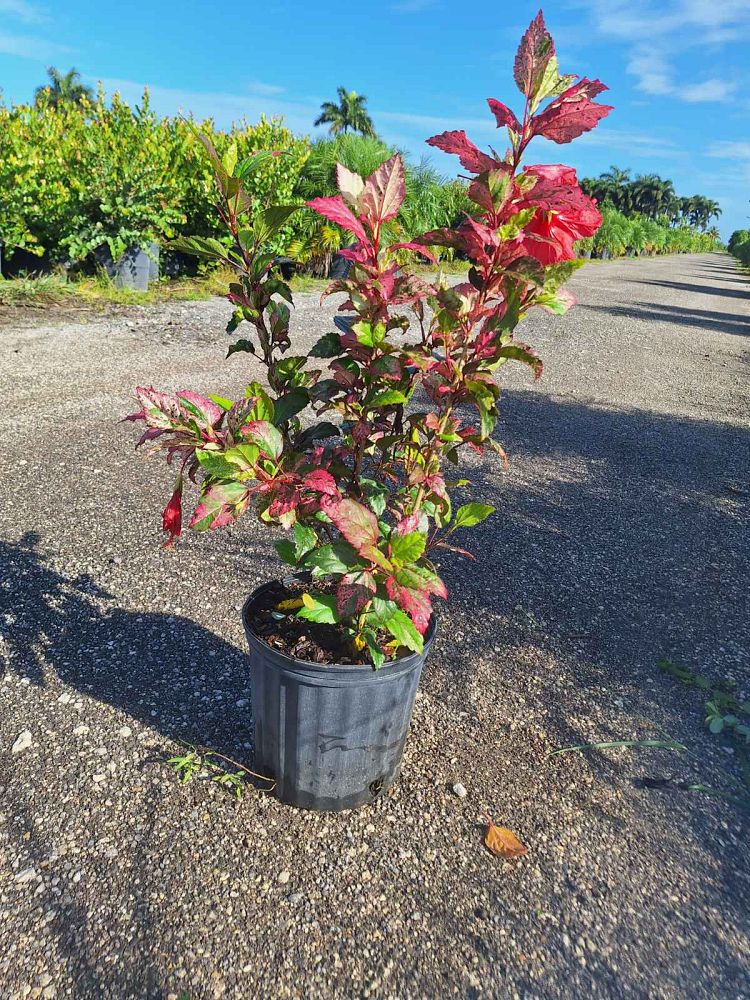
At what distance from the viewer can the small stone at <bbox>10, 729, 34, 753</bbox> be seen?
1982 mm

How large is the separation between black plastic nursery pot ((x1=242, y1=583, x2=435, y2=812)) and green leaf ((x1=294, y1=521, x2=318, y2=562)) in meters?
0.29

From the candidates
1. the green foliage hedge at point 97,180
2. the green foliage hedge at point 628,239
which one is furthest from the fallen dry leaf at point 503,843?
the green foliage hedge at point 628,239

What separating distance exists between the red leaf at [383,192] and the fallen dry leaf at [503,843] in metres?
1.54

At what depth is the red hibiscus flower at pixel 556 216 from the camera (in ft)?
3.86

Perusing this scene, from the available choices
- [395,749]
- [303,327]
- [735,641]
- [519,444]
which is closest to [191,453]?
Result: [395,749]

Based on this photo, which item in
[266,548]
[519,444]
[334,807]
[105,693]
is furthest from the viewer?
[519,444]

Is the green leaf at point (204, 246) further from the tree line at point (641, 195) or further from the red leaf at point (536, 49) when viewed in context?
the tree line at point (641, 195)

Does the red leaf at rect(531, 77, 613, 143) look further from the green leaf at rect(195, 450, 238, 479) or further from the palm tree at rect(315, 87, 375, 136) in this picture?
the palm tree at rect(315, 87, 375, 136)

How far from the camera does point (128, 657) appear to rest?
7.84 ft

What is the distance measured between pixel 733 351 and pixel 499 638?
868 cm

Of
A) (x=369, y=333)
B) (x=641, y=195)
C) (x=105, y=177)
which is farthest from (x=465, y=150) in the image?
(x=641, y=195)

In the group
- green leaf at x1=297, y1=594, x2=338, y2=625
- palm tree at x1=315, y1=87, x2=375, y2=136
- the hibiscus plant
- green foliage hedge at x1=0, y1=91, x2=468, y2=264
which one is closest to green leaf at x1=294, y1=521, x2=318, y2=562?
the hibiscus plant

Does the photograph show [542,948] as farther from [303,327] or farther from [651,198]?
[651,198]

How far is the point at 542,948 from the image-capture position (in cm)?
155
